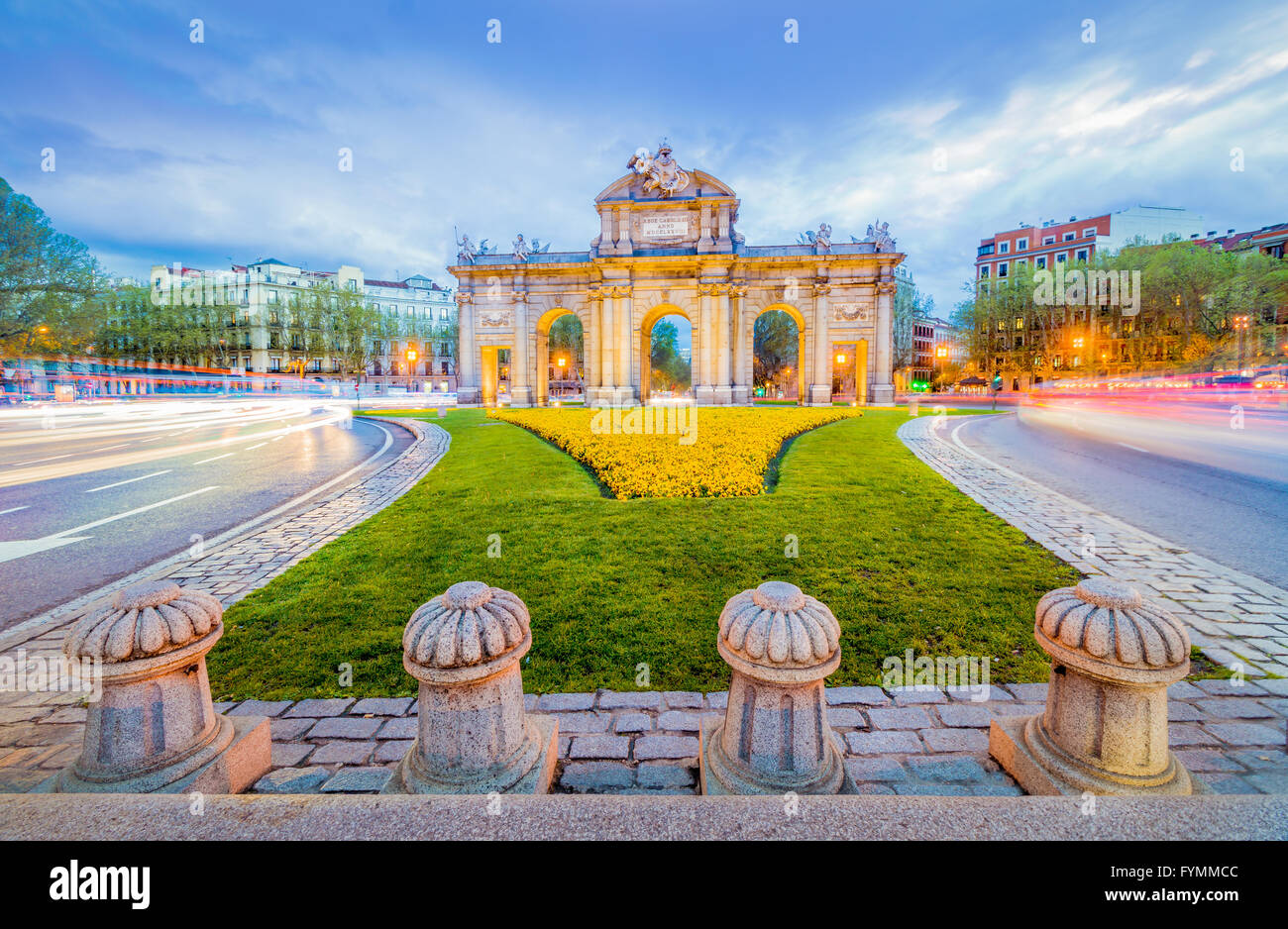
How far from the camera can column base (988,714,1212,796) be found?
8.62 feet

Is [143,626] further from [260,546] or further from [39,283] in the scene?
[39,283]

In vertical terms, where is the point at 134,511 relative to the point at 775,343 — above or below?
below

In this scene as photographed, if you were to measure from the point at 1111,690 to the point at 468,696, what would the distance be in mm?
3053

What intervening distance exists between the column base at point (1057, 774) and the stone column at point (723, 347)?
115 feet

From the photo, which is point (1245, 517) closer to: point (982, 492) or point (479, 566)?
point (982, 492)

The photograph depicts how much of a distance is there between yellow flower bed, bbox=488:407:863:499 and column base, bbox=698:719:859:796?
7.13 metres

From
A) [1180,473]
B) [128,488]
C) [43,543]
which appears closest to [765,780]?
[43,543]

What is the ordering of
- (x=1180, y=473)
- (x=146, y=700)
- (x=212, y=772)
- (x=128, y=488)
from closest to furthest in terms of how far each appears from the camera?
(x=146, y=700) → (x=212, y=772) → (x=128, y=488) → (x=1180, y=473)

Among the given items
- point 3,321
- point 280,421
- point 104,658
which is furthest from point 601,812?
point 3,321

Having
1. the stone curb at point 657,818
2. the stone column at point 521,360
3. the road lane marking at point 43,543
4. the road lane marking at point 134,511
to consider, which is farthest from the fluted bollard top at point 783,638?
the stone column at point 521,360

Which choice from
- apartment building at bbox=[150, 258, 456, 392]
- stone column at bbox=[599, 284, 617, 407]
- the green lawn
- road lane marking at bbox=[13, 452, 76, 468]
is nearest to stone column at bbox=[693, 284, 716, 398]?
stone column at bbox=[599, 284, 617, 407]

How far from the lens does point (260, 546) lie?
25.3 feet

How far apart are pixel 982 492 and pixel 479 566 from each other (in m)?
9.11
